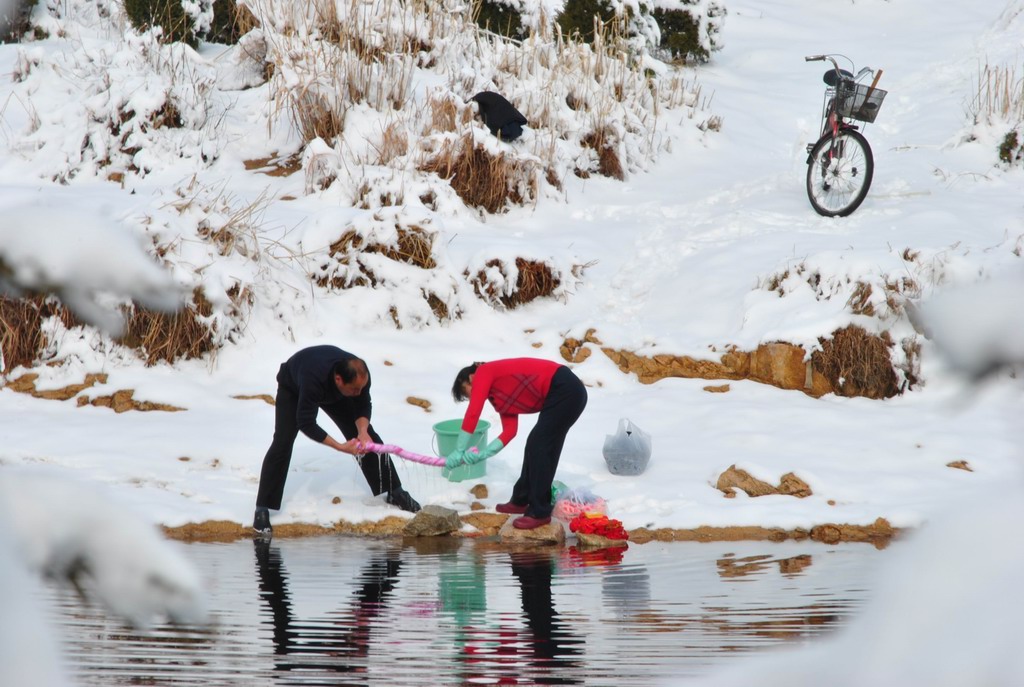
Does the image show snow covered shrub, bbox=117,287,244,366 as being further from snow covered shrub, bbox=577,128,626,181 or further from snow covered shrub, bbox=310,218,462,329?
snow covered shrub, bbox=577,128,626,181

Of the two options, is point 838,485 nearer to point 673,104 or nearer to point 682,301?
point 682,301

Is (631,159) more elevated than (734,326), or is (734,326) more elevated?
(631,159)

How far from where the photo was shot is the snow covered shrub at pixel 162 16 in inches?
440

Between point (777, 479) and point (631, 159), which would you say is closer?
point (777, 479)

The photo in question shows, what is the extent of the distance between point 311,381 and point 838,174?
5.81m

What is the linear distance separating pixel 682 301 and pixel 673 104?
4936 millimetres

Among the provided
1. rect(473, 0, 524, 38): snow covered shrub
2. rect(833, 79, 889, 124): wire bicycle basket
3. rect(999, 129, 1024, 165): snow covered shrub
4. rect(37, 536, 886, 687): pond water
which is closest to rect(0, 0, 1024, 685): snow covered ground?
rect(999, 129, 1024, 165): snow covered shrub

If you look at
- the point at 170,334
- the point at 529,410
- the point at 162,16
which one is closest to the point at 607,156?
the point at 162,16

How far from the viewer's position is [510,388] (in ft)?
18.8

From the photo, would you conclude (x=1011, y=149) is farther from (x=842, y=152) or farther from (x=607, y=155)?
(x=607, y=155)

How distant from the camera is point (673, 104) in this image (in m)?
12.4

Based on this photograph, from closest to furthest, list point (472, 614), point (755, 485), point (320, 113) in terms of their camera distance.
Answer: point (472, 614)
point (755, 485)
point (320, 113)

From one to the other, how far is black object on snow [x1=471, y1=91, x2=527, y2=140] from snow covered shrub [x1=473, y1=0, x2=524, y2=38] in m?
3.35

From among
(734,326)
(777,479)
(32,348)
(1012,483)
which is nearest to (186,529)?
(32,348)
